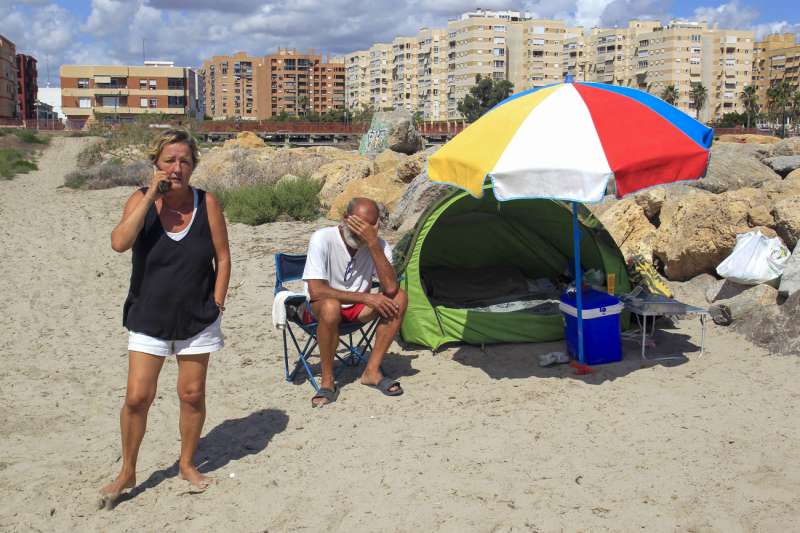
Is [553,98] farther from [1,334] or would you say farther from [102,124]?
[102,124]

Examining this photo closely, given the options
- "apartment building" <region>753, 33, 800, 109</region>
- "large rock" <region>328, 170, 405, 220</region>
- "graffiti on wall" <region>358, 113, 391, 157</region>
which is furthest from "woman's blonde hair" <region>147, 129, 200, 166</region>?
"apartment building" <region>753, 33, 800, 109</region>

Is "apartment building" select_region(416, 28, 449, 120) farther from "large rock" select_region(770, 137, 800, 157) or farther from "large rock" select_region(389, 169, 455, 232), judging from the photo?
"large rock" select_region(389, 169, 455, 232)

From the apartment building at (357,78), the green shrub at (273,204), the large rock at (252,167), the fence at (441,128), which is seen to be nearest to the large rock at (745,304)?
the green shrub at (273,204)

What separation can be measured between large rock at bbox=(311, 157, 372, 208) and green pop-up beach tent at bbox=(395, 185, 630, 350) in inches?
229

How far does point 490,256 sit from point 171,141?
4.72 meters

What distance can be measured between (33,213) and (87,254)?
15.9ft

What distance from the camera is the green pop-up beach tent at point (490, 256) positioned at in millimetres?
5867

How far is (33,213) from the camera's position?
45.9 feet

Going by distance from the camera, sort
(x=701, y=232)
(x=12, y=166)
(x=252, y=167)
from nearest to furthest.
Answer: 1. (x=701, y=232)
2. (x=252, y=167)
3. (x=12, y=166)

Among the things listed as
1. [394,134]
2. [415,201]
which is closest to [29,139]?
[394,134]

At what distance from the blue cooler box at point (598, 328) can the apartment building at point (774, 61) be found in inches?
4578

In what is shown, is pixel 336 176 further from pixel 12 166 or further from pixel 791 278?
pixel 12 166

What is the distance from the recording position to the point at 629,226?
26.3 ft

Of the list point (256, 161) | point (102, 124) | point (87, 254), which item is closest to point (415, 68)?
point (102, 124)
